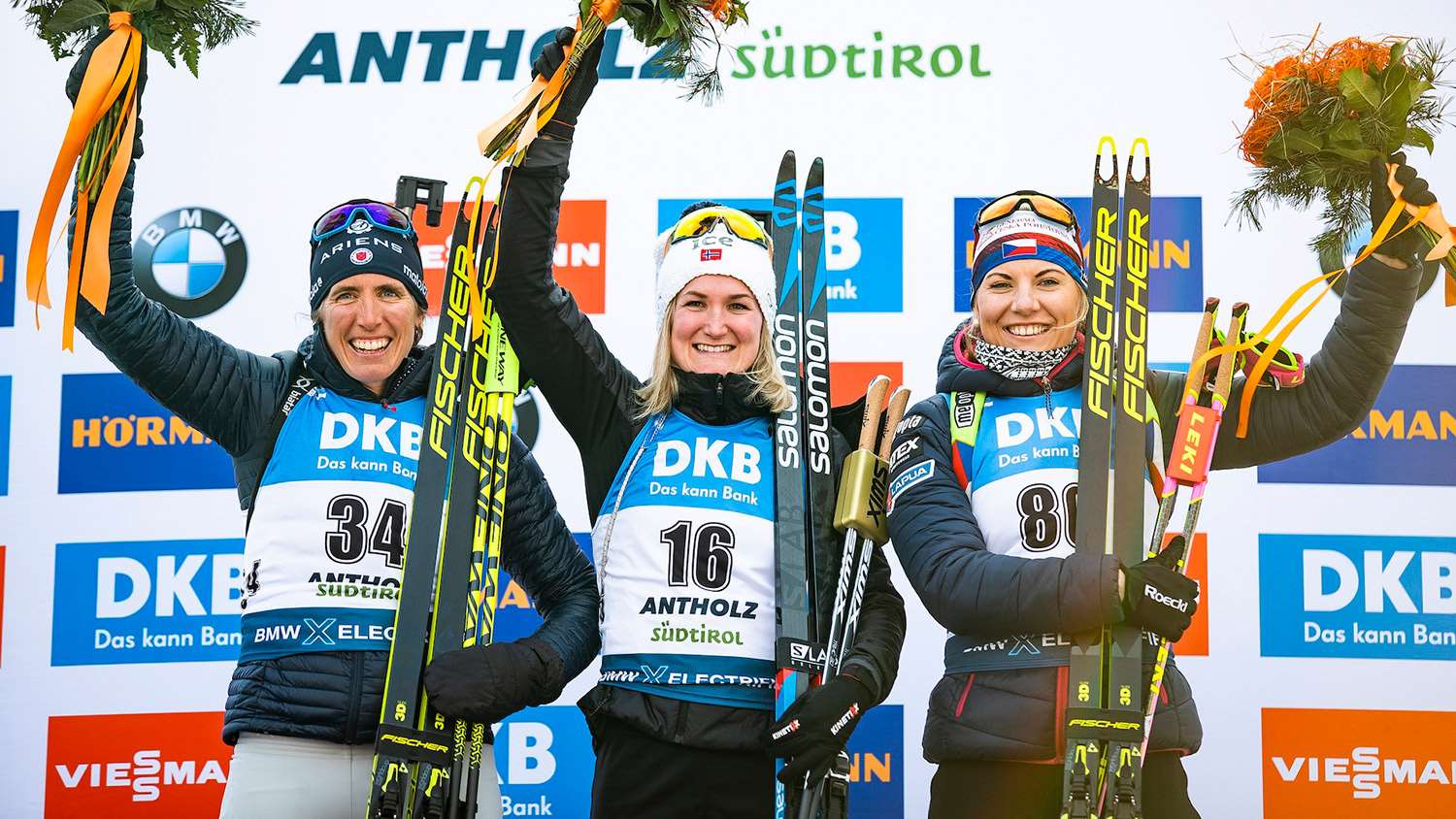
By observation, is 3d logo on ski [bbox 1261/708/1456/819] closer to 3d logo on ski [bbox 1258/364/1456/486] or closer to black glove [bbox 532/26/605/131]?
3d logo on ski [bbox 1258/364/1456/486]

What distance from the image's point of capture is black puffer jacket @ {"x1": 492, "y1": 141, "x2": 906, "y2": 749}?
2525 mm

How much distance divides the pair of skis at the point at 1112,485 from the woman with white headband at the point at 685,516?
0.37m

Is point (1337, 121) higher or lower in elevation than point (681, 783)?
higher

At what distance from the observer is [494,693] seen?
2.48 metres

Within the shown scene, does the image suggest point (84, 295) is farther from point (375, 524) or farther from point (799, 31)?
point (799, 31)

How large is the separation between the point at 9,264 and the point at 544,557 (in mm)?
2101

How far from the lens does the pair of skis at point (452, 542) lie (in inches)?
97.4

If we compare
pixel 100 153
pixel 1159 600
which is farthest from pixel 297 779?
pixel 1159 600

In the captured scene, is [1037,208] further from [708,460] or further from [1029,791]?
[1029,791]

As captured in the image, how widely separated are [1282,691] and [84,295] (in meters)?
2.95

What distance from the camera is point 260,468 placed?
8.97ft

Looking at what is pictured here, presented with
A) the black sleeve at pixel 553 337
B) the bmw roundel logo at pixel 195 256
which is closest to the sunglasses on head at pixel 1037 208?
the black sleeve at pixel 553 337

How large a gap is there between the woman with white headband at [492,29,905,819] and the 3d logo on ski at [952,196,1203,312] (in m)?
1.16

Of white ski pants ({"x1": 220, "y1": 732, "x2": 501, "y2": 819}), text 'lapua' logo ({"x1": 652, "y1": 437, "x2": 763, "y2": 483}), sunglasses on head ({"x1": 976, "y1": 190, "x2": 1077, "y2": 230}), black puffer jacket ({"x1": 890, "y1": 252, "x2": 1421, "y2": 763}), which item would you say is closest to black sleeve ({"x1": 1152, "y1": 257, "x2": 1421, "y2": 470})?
black puffer jacket ({"x1": 890, "y1": 252, "x2": 1421, "y2": 763})
